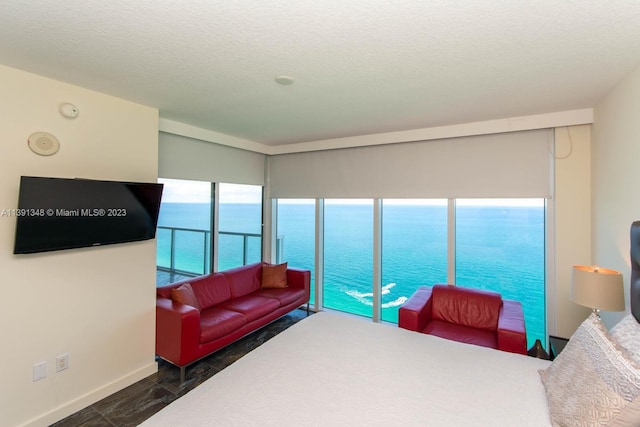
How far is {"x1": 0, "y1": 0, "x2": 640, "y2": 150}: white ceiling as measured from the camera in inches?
54.9

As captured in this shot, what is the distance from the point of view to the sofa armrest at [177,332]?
2680 millimetres

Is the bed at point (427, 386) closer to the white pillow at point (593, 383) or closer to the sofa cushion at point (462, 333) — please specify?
the white pillow at point (593, 383)

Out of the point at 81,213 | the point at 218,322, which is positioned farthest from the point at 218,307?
the point at 81,213

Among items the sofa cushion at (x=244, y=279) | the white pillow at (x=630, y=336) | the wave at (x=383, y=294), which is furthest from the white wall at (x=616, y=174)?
the sofa cushion at (x=244, y=279)

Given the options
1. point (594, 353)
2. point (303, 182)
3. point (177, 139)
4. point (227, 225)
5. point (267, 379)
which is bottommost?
point (267, 379)

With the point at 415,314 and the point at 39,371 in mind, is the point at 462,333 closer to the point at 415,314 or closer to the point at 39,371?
the point at 415,314

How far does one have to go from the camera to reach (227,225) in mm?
4457

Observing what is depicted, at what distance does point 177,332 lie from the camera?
8.89 feet

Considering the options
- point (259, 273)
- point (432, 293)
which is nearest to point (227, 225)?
point (259, 273)

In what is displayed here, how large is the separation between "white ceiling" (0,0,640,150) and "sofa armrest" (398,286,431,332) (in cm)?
197

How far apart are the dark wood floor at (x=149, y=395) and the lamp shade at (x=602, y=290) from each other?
317 cm

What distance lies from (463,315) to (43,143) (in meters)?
4.04

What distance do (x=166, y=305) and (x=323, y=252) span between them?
7.85 ft

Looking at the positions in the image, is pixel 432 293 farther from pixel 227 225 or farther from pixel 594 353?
pixel 227 225
